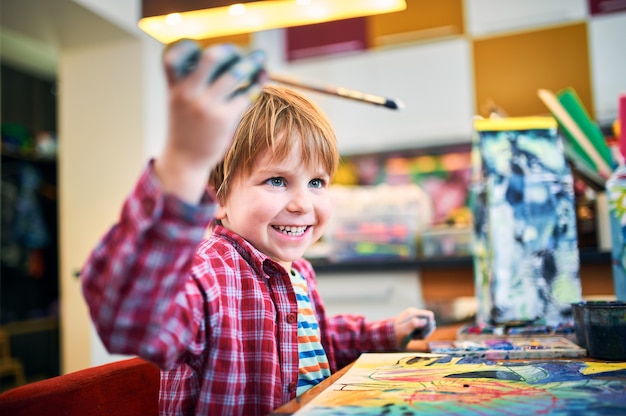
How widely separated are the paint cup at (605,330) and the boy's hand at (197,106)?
1.73 ft

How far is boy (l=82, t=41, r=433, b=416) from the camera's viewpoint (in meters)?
0.43

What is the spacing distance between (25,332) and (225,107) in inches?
146

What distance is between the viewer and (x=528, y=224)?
0.98m

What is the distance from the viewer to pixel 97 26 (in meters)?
2.24

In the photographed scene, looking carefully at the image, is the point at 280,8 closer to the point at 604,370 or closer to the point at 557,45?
the point at 604,370

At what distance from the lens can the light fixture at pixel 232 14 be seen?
0.96 metres

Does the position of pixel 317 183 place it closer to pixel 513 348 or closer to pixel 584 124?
pixel 513 348

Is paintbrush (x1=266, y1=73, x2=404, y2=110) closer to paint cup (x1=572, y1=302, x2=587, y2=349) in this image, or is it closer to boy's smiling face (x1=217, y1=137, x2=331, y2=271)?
boy's smiling face (x1=217, y1=137, x2=331, y2=271)

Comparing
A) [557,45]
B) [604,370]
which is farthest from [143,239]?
[557,45]

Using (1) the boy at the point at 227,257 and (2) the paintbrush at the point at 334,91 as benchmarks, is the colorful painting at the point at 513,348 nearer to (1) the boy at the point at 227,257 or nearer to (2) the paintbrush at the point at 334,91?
(1) the boy at the point at 227,257

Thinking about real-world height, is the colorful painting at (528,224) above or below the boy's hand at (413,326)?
above

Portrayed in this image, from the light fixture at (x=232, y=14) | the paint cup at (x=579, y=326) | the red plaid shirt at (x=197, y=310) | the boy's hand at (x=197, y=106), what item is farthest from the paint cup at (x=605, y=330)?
the light fixture at (x=232, y=14)

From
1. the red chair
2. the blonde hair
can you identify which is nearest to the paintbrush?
the blonde hair

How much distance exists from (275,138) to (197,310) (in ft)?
0.81
